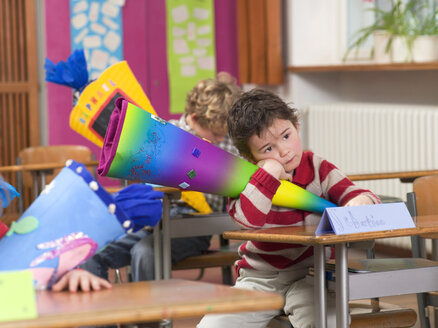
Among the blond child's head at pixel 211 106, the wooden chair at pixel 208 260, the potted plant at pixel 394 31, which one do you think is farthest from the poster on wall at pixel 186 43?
the wooden chair at pixel 208 260

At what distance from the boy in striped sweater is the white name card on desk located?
20cm

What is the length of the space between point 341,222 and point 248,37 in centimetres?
421

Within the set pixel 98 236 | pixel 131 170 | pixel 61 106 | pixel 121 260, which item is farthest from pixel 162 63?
pixel 98 236

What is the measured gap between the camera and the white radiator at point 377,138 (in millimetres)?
4566

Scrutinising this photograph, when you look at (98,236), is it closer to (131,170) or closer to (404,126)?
(131,170)

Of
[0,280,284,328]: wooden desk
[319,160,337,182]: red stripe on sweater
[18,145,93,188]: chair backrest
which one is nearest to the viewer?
[0,280,284,328]: wooden desk

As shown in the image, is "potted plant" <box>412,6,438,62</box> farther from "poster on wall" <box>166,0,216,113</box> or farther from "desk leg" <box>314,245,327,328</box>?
"desk leg" <box>314,245,327,328</box>

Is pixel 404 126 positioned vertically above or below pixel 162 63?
below

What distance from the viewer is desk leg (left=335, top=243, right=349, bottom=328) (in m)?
1.96

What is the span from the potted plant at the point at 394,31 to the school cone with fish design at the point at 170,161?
2882 mm

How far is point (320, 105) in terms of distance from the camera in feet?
18.6

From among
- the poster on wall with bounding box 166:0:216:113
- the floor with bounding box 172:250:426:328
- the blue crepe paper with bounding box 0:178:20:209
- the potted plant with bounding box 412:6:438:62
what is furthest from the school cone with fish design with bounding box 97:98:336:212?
the poster on wall with bounding box 166:0:216:113

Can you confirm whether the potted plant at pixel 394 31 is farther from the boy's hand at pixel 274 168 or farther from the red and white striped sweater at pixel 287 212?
the boy's hand at pixel 274 168

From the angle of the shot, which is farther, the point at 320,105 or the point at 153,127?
the point at 320,105
